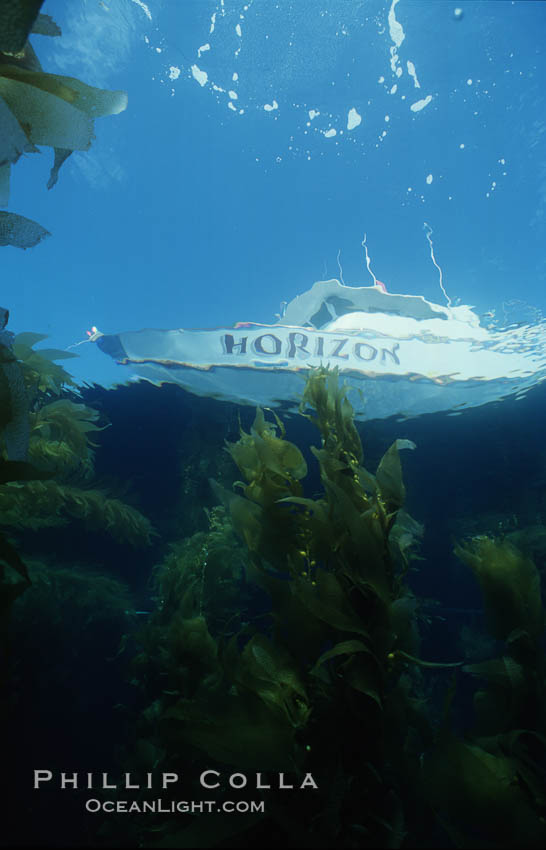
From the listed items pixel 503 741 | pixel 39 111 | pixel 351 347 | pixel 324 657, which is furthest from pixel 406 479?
pixel 39 111

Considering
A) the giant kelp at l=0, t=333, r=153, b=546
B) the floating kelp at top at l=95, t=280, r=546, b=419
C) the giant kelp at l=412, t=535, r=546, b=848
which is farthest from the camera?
the floating kelp at top at l=95, t=280, r=546, b=419

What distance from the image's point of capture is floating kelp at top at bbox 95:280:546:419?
664 centimetres

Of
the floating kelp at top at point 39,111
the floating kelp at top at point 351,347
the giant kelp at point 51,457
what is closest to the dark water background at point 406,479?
the giant kelp at point 51,457

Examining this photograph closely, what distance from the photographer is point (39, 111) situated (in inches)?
48.6

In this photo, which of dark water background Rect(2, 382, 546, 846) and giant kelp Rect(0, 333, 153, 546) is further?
dark water background Rect(2, 382, 546, 846)

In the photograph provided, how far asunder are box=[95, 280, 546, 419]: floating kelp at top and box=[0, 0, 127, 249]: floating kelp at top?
5293 millimetres

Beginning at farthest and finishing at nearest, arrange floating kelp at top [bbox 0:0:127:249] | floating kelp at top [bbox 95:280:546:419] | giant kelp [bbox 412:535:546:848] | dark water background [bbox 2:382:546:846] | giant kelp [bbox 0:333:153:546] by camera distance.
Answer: floating kelp at top [bbox 95:280:546:419], dark water background [bbox 2:382:546:846], giant kelp [bbox 0:333:153:546], floating kelp at top [bbox 0:0:127:249], giant kelp [bbox 412:535:546:848]

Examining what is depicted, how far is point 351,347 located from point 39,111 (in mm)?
6058

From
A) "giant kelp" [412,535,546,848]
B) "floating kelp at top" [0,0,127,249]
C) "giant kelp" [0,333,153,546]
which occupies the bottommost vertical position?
"giant kelp" [412,535,546,848]

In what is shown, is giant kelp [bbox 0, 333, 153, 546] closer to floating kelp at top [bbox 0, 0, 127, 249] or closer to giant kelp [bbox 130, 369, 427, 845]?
floating kelp at top [bbox 0, 0, 127, 249]

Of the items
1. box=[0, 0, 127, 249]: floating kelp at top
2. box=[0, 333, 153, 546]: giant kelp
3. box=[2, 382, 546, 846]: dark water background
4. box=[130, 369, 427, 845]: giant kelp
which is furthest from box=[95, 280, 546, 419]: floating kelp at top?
box=[0, 0, 127, 249]: floating kelp at top

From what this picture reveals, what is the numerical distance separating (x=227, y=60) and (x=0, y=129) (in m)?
5.63

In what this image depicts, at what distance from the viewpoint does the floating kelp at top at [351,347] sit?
21.8ft

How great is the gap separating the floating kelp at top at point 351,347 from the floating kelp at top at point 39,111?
5.29 meters
